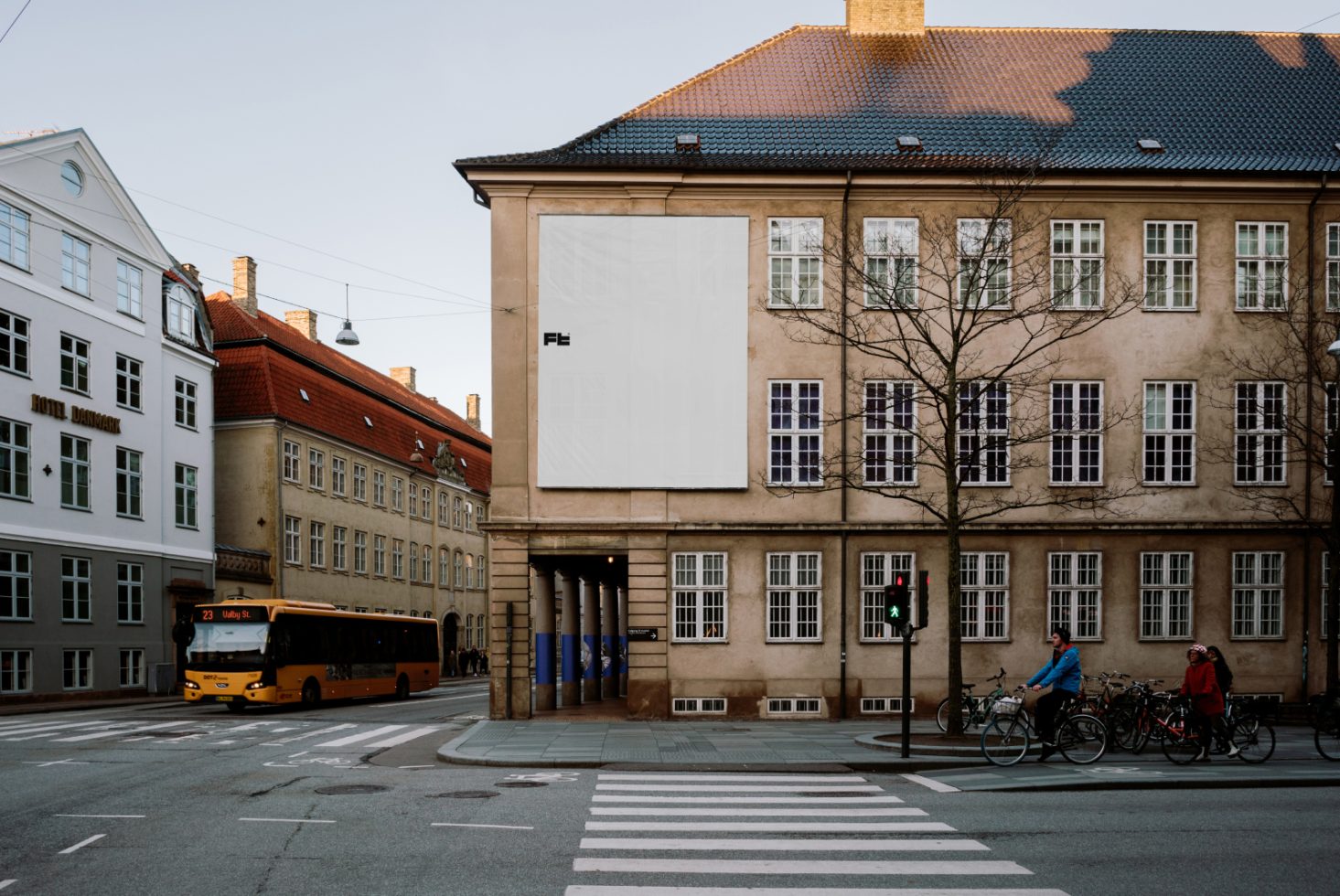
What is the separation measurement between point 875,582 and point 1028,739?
32.7 ft

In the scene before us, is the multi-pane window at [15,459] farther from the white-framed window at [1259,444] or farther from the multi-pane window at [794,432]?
the white-framed window at [1259,444]

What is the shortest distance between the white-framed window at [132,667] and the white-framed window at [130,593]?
100 cm

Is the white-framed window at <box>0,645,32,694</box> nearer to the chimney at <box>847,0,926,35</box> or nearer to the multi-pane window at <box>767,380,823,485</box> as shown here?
the multi-pane window at <box>767,380,823,485</box>

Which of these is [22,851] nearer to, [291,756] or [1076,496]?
[291,756]

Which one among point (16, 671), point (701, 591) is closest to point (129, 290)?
point (16, 671)

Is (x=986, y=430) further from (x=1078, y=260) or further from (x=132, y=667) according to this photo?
(x=132, y=667)

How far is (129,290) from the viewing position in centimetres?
4578

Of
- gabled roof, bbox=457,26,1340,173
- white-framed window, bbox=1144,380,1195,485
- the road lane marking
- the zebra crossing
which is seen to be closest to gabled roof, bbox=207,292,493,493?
gabled roof, bbox=457,26,1340,173

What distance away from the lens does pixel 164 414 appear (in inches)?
1881

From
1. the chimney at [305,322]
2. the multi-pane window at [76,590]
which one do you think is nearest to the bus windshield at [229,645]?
the multi-pane window at [76,590]

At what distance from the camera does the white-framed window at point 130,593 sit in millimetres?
44219

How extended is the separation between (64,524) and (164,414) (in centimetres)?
738

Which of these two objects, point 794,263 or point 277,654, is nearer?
point 794,263

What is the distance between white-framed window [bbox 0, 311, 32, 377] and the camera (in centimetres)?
3831
